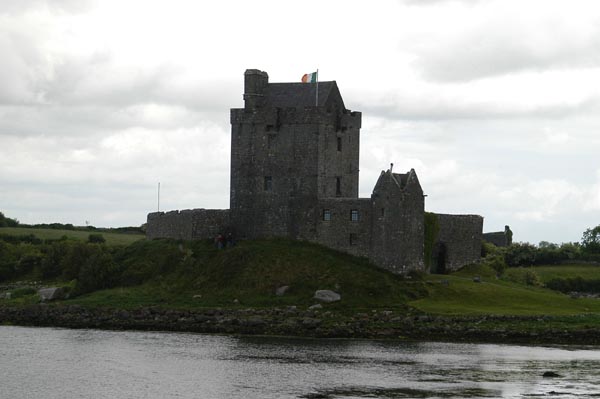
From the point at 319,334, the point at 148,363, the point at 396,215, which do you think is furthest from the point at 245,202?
the point at 148,363

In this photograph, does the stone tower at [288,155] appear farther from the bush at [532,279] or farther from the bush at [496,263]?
the bush at [532,279]

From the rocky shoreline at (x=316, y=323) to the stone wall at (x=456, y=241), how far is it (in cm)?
1334

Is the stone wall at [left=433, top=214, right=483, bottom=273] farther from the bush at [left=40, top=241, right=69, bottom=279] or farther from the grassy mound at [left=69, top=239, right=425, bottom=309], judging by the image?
the bush at [left=40, top=241, right=69, bottom=279]

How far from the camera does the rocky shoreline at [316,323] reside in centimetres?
6178

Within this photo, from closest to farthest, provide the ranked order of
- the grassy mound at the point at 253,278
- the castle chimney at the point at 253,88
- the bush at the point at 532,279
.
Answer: the grassy mound at the point at 253,278 < the castle chimney at the point at 253,88 < the bush at the point at 532,279

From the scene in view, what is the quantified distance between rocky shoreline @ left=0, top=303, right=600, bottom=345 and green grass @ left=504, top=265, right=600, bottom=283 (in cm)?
2018

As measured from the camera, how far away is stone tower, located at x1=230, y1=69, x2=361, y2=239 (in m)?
78.4

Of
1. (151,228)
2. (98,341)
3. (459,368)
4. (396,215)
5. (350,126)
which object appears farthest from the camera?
(151,228)

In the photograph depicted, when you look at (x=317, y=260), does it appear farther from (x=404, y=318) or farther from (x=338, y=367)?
(x=338, y=367)

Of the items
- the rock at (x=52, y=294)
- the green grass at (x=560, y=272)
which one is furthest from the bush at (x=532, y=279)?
the rock at (x=52, y=294)

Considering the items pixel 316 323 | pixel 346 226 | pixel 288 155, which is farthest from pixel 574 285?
pixel 316 323

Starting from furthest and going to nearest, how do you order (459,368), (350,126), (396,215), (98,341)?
(350,126) → (396,215) → (98,341) → (459,368)

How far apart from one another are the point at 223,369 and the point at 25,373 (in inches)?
343

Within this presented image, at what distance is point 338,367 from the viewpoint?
178 feet
